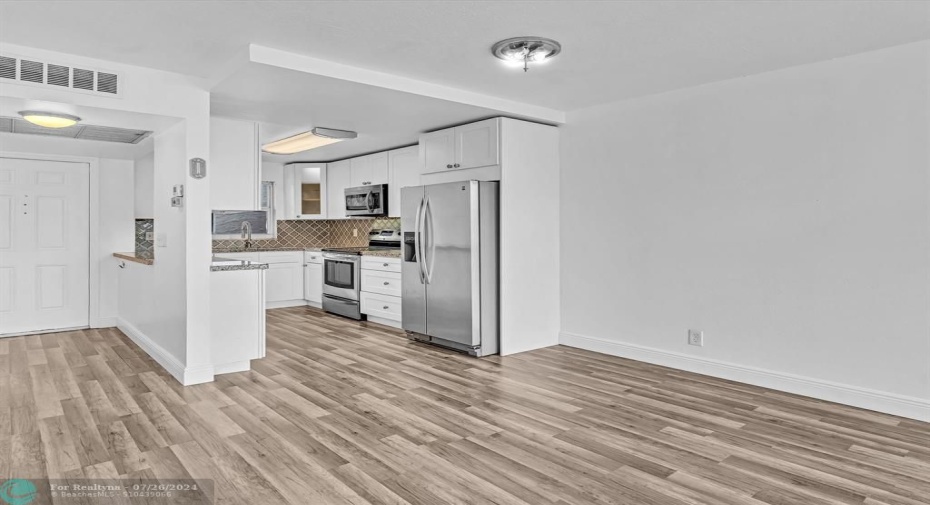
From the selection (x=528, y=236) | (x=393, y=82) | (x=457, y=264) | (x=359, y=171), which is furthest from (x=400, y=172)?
(x=393, y=82)

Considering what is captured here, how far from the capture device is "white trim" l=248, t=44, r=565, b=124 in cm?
335

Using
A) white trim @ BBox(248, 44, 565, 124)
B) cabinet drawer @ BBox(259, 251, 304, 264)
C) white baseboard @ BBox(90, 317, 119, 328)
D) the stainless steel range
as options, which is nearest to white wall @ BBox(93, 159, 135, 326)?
white baseboard @ BBox(90, 317, 119, 328)

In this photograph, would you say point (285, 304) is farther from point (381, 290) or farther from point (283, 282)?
point (381, 290)

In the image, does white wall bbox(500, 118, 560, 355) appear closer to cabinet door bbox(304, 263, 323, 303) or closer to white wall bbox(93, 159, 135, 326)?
cabinet door bbox(304, 263, 323, 303)

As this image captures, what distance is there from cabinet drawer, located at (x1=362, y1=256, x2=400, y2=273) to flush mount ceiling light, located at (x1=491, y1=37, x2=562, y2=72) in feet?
10.6

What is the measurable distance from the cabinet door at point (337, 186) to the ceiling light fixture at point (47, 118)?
4.09m

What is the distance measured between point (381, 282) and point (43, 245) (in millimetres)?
3740

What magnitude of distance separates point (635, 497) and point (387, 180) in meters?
5.37

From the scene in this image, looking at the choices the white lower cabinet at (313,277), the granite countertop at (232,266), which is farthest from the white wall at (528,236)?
the white lower cabinet at (313,277)

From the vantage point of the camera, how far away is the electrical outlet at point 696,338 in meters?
4.29

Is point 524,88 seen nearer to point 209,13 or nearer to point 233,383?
point 209,13

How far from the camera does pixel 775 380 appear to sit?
3.85m

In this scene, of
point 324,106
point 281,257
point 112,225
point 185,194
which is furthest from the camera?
point 281,257

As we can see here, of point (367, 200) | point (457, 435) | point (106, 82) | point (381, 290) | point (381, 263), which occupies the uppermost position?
point (106, 82)
